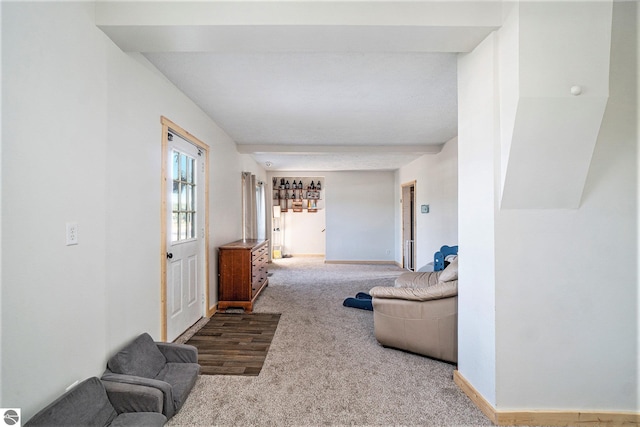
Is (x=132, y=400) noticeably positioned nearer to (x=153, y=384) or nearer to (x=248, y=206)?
(x=153, y=384)

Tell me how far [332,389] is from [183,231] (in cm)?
215

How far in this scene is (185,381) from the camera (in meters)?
2.08

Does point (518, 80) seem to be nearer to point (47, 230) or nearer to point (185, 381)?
point (47, 230)

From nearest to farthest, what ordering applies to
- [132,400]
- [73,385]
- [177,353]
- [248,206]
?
[73,385] < [132,400] < [177,353] < [248,206]

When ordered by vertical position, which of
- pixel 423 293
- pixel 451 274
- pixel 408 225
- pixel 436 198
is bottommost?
pixel 423 293

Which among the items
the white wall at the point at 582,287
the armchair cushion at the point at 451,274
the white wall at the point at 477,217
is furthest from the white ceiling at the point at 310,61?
the armchair cushion at the point at 451,274

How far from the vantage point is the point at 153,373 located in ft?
6.88

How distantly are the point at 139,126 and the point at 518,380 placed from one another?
318 centimetres

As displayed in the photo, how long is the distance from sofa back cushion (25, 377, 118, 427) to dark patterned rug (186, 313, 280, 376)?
861mm

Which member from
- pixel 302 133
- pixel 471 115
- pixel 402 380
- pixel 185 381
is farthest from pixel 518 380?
pixel 302 133

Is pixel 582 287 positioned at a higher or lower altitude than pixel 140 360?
higher

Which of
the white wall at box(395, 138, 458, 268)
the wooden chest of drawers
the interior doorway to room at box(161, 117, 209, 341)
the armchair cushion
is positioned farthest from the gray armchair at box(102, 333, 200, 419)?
the white wall at box(395, 138, 458, 268)

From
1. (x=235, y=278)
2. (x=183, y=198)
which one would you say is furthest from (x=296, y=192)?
(x=183, y=198)

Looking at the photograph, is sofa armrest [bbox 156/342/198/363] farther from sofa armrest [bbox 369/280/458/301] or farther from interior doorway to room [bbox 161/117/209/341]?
sofa armrest [bbox 369/280/458/301]
